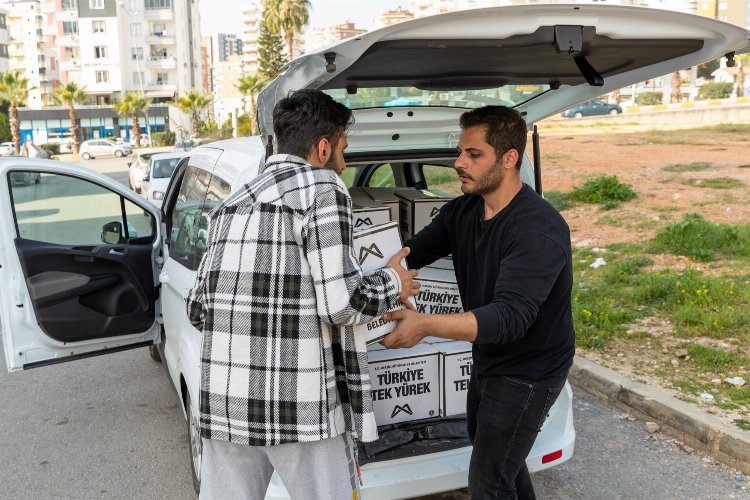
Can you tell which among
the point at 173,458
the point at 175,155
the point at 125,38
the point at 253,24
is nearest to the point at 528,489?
the point at 173,458

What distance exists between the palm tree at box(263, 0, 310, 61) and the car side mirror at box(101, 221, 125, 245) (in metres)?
54.7

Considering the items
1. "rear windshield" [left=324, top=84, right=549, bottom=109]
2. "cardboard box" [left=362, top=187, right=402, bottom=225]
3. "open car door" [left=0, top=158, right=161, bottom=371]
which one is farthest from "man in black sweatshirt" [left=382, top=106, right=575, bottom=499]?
"open car door" [left=0, top=158, right=161, bottom=371]

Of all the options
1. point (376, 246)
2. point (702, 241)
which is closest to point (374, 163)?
point (376, 246)

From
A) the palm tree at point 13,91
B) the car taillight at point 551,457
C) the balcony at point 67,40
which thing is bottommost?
the car taillight at point 551,457

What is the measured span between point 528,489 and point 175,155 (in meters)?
15.8

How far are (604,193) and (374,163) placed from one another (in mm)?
8006

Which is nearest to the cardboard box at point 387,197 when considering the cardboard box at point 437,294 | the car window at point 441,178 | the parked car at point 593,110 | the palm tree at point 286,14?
the car window at point 441,178

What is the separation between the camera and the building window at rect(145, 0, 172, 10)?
82750 mm

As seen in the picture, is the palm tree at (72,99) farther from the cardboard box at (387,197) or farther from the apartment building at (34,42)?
the cardboard box at (387,197)

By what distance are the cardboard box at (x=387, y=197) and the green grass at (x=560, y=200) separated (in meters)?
6.59

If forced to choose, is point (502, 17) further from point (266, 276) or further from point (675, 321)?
point (675, 321)

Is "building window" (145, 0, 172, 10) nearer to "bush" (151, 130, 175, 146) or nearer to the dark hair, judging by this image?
"bush" (151, 130, 175, 146)

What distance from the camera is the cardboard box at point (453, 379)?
134 inches

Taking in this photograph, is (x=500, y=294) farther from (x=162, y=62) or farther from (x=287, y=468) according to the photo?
(x=162, y=62)
